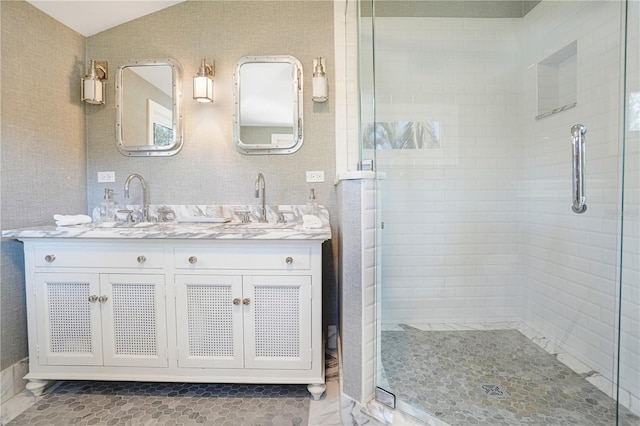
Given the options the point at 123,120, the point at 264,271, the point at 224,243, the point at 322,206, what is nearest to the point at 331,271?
the point at 322,206

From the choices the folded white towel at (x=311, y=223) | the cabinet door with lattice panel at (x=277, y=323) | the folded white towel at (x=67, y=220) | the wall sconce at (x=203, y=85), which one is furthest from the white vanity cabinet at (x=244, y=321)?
the wall sconce at (x=203, y=85)

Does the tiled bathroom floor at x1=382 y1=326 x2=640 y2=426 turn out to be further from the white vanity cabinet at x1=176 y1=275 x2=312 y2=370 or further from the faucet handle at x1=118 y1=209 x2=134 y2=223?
the faucet handle at x1=118 y1=209 x2=134 y2=223

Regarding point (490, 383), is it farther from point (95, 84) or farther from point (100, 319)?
point (95, 84)

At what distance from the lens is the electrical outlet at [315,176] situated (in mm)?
2121

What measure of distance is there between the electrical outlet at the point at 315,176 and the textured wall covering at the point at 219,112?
0.03 meters

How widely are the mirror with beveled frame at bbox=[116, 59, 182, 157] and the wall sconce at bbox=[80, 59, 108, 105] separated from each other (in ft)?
0.30

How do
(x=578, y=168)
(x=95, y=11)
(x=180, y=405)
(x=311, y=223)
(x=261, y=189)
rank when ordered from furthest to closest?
(x=261, y=189) → (x=95, y=11) → (x=311, y=223) → (x=180, y=405) → (x=578, y=168)

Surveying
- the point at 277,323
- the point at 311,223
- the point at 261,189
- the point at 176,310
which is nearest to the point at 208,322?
the point at 176,310

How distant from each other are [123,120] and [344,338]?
2.05 m

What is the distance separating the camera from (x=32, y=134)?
179cm

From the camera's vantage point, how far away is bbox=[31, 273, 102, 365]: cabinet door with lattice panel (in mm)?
1610

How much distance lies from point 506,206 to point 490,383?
42.9 inches

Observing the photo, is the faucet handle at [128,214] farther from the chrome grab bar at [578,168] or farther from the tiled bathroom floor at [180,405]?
the chrome grab bar at [578,168]

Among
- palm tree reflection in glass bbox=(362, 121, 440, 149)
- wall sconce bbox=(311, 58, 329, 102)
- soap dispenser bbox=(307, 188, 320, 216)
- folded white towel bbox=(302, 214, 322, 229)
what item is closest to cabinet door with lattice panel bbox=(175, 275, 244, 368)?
folded white towel bbox=(302, 214, 322, 229)
